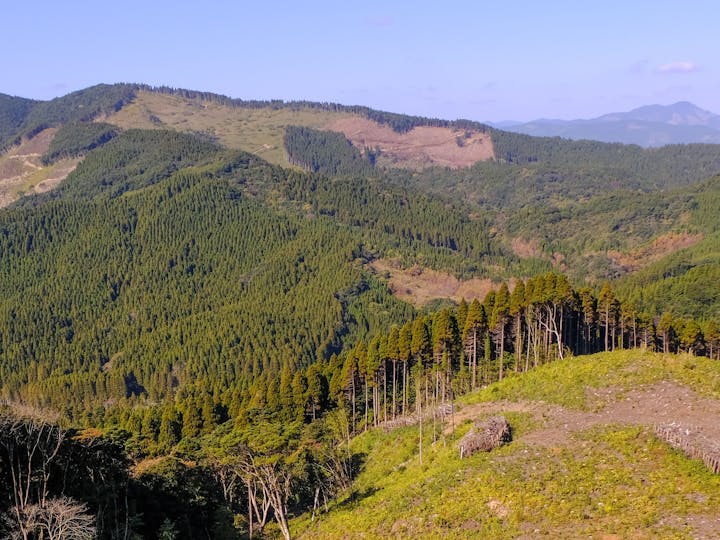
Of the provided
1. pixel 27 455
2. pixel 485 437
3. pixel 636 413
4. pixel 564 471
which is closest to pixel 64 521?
pixel 27 455

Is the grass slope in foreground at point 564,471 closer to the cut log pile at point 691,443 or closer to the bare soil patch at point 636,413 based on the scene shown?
the bare soil patch at point 636,413

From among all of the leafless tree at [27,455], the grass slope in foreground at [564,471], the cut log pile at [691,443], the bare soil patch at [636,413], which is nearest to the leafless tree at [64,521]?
the leafless tree at [27,455]

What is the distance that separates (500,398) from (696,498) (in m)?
28.1

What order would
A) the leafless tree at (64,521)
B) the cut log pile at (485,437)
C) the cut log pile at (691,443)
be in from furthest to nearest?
the cut log pile at (485,437), the cut log pile at (691,443), the leafless tree at (64,521)

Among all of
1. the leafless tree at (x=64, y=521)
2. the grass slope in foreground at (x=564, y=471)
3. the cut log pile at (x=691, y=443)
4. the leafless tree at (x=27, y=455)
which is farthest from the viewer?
the cut log pile at (x=691, y=443)

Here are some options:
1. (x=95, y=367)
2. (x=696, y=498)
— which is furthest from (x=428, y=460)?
(x=95, y=367)

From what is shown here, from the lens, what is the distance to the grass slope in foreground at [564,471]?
3728 centimetres

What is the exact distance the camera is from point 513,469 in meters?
45.2

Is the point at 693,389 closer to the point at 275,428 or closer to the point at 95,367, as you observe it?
the point at 275,428

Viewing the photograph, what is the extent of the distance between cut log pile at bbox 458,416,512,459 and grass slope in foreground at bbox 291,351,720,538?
2.92 feet

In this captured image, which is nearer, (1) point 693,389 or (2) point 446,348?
(1) point 693,389

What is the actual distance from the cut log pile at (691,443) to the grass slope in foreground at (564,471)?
602 mm

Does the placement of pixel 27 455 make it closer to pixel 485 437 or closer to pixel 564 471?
pixel 485 437

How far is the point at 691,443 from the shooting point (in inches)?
1672
